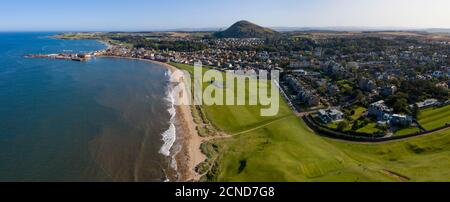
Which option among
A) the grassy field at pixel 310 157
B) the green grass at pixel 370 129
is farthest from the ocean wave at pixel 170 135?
the green grass at pixel 370 129

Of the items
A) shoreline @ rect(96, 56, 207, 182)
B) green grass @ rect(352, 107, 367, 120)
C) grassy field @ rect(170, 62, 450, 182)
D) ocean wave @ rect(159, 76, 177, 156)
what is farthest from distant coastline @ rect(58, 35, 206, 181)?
green grass @ rect(352, 107, 367, 120)

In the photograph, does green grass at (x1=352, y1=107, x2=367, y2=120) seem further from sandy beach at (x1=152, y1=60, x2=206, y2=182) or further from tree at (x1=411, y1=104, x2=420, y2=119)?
sandy beach at (x1=152, y1=60, x2=206, y2=182)

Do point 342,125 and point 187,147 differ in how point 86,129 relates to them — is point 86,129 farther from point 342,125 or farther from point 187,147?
point 342,125

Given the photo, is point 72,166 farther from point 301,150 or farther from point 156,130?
point 301,150

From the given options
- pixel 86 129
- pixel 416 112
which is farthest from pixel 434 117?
pixel 86 129
